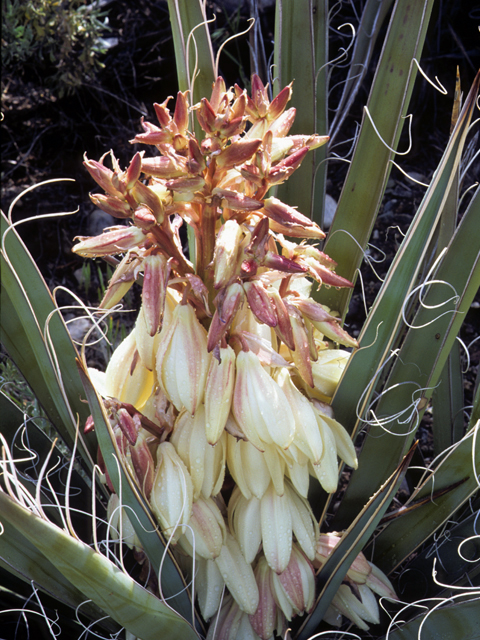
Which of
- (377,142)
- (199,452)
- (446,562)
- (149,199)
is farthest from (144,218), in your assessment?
(446,562)

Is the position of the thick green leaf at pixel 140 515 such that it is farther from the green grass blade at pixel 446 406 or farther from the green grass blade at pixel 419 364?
the green grass blade at pixel 446 406

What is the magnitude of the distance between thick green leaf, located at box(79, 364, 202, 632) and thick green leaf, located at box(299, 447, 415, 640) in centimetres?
14

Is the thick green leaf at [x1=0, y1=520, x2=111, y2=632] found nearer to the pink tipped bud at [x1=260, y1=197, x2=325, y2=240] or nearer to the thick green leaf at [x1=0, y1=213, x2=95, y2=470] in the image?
the thick green leaf at [x1=0, y1=213, x2=95, y2=470]

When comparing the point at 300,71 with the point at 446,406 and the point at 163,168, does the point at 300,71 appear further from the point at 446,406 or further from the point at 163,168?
the point at 446,406

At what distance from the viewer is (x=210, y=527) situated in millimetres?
592

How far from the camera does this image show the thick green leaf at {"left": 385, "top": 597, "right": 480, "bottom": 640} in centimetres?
54

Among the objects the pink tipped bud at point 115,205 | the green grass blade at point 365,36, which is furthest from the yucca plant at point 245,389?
the green grass blade at point 365,36

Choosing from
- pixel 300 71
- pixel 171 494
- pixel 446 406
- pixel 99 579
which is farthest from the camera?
pixel 446 406

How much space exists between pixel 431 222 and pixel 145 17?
5.67 feet

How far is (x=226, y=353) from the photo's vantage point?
53 cm

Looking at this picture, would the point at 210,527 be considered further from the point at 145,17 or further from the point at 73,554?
the point at 145,17

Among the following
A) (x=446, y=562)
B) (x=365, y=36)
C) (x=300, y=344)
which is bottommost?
(x=446, y=562)

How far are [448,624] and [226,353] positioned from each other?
0.34 meters

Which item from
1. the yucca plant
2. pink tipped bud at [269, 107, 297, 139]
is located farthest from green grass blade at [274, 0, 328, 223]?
pink tipped bud at [269, 107, 297, 139]
